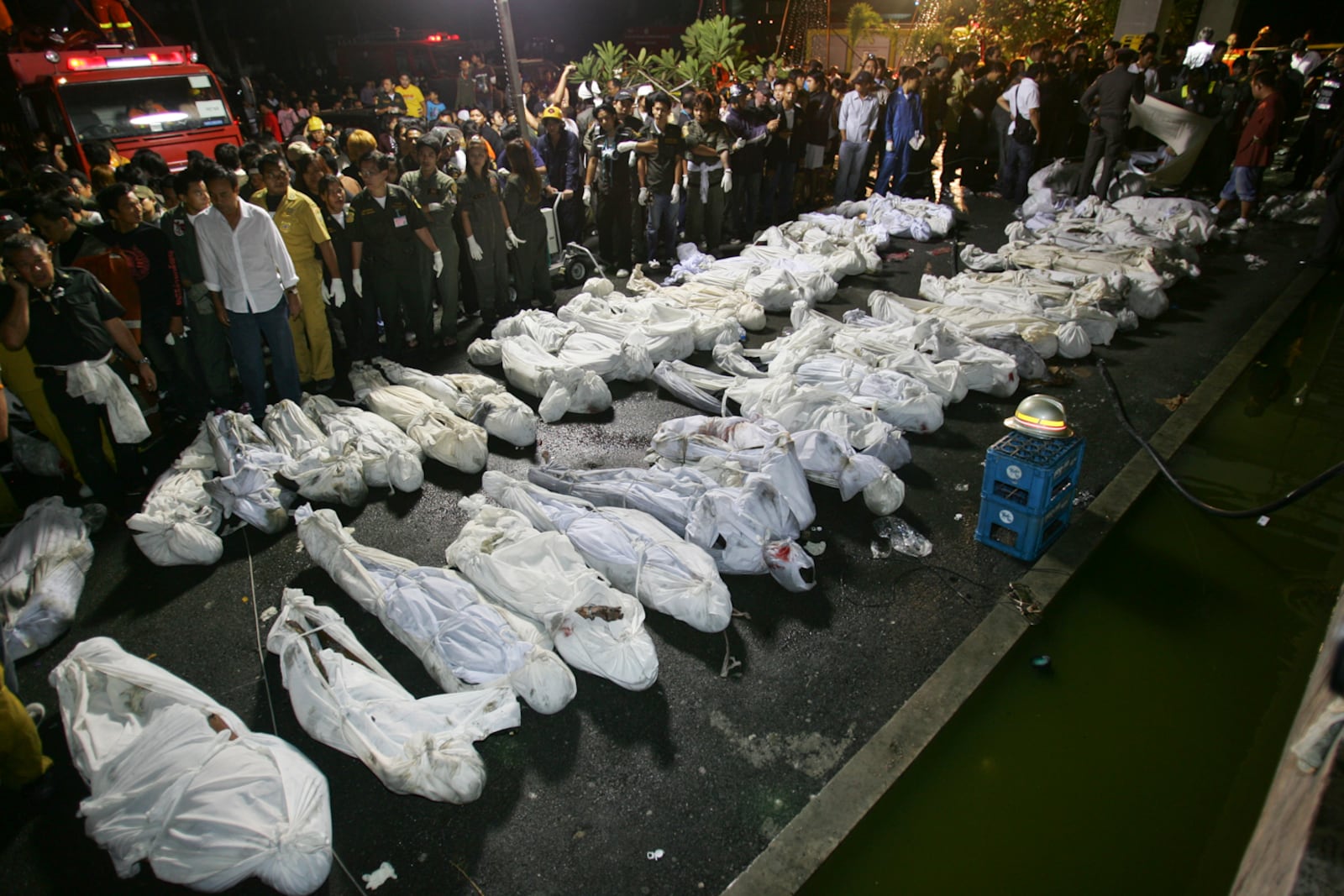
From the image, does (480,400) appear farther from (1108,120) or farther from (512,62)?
(1108,120)

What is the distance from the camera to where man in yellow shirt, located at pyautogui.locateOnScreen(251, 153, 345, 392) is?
227 inches

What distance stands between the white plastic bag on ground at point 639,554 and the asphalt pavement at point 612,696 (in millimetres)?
222

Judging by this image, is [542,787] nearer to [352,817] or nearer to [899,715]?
[352,817]

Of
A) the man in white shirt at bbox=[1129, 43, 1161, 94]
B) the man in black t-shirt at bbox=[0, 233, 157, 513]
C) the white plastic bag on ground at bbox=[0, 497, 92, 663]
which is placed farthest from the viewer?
the man in white shirt at bbox=[1129, 43, 1161, 94]

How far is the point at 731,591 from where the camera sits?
4.16 metres

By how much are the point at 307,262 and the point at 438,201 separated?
1418 millimetres

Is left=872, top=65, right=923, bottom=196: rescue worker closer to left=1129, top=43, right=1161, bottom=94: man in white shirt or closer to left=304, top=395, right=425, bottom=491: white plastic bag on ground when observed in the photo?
left=1129, top=43, right=1161, bottom=94: man in white shirt

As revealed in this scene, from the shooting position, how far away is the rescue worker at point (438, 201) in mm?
6707

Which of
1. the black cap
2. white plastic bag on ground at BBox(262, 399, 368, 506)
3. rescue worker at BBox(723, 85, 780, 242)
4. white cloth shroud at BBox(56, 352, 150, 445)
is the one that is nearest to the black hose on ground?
white plastic bag on ground at BBox(262, 399, 368, 506)

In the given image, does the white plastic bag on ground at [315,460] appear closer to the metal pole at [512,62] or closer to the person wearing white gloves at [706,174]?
the metal pole at [512,62]

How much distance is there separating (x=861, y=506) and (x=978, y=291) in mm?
4075

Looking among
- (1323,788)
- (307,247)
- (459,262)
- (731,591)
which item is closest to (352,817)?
(731,591)

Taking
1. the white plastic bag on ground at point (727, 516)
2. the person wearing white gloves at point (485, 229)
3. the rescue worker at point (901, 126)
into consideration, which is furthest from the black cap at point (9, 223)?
the rescue worker at point (901, 126)

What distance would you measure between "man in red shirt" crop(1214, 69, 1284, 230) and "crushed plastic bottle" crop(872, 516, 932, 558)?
962 cm
